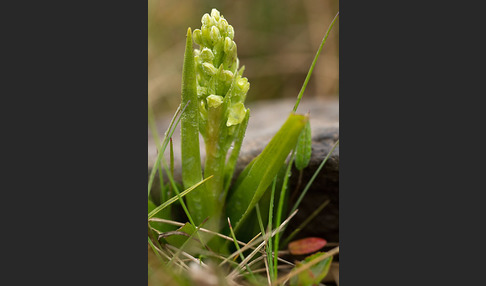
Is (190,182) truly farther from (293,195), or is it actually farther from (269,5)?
(269,5)

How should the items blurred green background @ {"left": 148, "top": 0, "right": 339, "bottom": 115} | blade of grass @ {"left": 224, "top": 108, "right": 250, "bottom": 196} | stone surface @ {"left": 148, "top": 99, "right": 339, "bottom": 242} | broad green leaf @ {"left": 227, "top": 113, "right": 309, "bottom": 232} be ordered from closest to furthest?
1. broad green leaf @ {"left": 227, "top": 113, "right": 309, "bottom": 232}
2. blade of grass @ {"left": 224, "top": 108, "right": 250, "bottom": 196}
3. stone surface @ {"left": 148, "top": 99, "right": 339, "bottom": 242}
4. blurred green background @ {"left": 148, "top": 0, "right": 339, "bottom": 115}

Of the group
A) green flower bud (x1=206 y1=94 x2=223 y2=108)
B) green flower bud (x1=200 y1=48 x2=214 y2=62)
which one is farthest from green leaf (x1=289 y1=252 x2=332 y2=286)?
green flower bud (x1=200 y1=48 x2=214 y2=62)

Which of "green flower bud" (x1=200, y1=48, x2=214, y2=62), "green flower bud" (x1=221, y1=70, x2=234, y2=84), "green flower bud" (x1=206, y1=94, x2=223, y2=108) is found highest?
"green flower bud" (x1=200, y1=48, x2=214, y2=62)

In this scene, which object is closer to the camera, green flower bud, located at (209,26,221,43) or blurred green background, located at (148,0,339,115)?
green flower bud, located at (209,26,221,43)

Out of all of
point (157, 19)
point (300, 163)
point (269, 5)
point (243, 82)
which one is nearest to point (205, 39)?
point (243, 82)

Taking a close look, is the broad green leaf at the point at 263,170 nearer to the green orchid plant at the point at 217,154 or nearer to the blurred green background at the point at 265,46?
the green orchid plant at the point at 217,154

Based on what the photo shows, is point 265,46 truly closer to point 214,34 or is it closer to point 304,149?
point 304,149

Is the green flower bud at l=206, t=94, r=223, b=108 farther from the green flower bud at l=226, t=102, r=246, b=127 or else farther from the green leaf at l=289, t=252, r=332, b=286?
the green leaf at l=289, t=252, r=332, b=286
